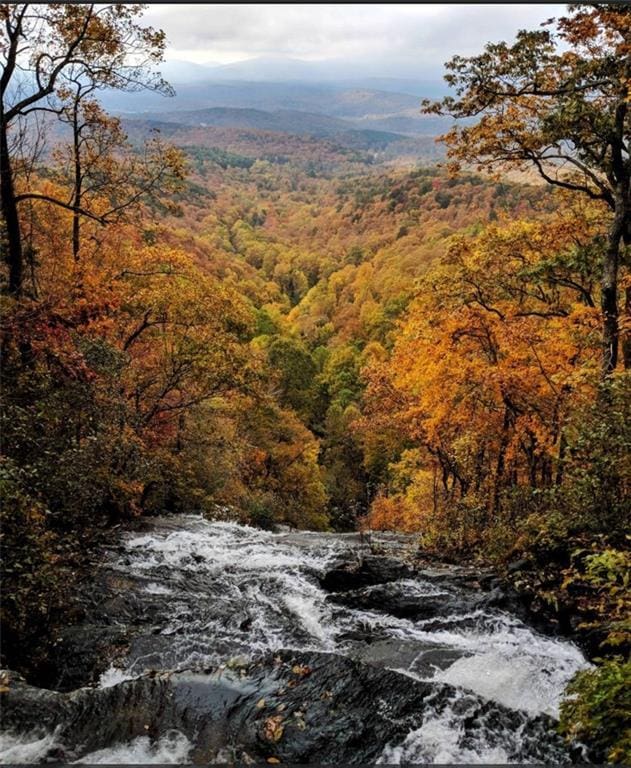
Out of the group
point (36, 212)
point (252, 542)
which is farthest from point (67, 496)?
point (36, 212)

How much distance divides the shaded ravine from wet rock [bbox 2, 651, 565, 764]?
0.07ft

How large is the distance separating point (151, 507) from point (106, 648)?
499 inches

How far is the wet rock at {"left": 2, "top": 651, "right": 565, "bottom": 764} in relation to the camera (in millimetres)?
6852

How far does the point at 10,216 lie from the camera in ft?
43.1

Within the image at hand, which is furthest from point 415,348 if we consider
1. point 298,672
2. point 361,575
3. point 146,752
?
point 146,752

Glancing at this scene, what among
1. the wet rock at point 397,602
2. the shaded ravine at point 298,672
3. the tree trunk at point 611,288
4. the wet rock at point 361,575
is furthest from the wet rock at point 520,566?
the tree trunk at point 611,288

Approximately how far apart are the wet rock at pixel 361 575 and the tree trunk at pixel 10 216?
947 centimetres

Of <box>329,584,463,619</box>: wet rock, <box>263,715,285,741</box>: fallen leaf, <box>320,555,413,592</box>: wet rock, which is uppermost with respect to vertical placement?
<box>263,715,285,741</box>: fallen leaf

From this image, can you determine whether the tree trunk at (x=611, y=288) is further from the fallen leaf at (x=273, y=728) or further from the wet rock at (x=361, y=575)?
the fallen leaf at (x=273, y=728)

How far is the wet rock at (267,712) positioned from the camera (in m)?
6.85

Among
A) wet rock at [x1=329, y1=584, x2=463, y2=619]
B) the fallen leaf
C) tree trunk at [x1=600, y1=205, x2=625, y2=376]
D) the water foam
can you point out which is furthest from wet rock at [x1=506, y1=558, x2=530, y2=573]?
the water foam

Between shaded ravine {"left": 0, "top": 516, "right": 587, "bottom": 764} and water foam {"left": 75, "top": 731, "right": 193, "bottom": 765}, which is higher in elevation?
water foam {"left": 75, "top": 731, "right": 193, "bottom": 765}

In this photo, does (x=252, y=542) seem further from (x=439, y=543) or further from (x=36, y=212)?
(x=36, y=212)

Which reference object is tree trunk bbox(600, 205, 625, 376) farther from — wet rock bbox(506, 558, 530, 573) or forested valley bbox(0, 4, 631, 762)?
wet rock bbox(506, 558, 530, 573)
